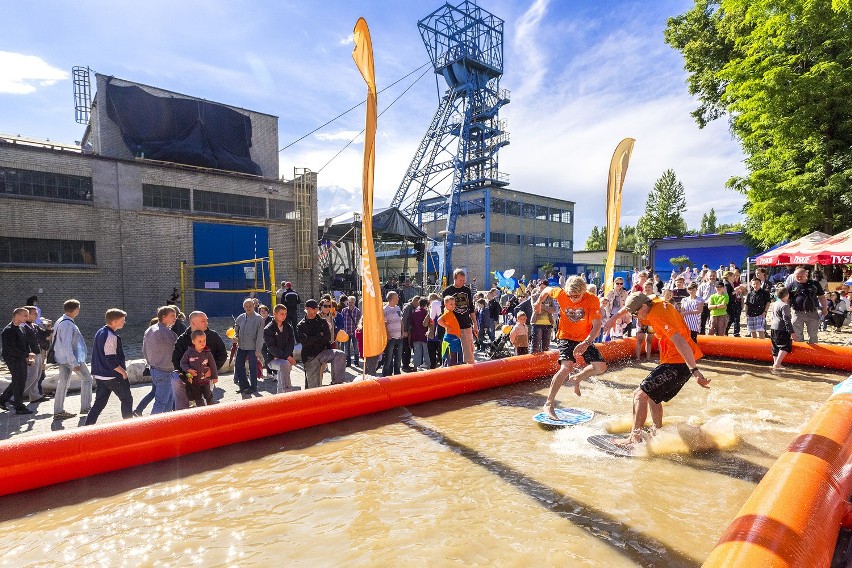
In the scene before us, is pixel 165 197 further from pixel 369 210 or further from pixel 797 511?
pixel 797 511

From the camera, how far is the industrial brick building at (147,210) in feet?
53.2

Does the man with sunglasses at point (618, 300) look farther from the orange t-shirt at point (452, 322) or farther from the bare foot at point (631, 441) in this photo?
the bare foot at point (631, 441)

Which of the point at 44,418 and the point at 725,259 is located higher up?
the point at 725,259

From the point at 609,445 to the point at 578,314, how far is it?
1.59 metres

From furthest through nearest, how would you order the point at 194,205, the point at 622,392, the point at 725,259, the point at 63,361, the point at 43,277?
the point at 725,259 < the point at 194,205 < the point at 43,277 < the point at 622,392 < the point at 63,361

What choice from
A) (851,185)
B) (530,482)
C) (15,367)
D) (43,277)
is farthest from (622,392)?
(43,277)

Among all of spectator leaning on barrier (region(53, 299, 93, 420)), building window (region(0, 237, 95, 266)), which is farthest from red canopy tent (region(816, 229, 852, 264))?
building window (region(0, 237, 95, 266))

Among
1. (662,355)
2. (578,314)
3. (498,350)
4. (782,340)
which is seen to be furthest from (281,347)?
(782,340)

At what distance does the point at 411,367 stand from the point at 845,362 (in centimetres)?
755

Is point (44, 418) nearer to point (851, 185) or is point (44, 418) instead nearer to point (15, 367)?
point (15, 367)

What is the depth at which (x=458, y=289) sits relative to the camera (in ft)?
24.7

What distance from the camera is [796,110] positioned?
1301cm

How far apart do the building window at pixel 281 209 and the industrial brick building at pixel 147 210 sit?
0.16 ft

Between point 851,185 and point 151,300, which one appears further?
point 151,300
